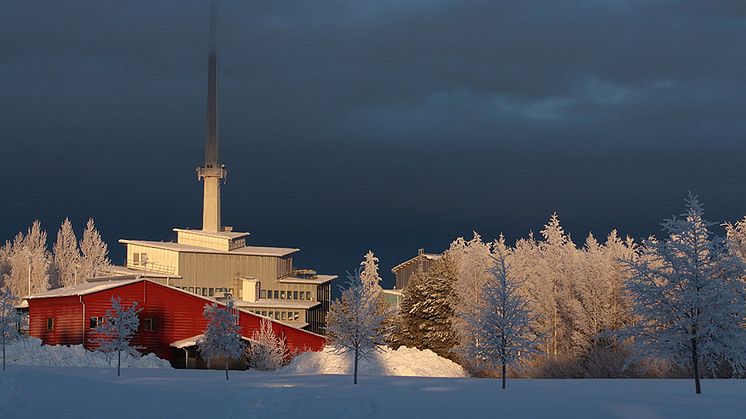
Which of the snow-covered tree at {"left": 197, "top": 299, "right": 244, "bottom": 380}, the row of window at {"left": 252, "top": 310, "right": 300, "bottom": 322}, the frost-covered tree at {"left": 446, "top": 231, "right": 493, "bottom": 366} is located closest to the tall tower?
the row of window at {"left": 252, "top": 310, "right": 300, "bottom": 322}

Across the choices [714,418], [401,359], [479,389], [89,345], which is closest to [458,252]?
[401,359]

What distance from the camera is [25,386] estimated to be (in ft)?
120

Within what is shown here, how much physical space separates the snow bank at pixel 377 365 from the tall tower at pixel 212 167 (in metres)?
37.6

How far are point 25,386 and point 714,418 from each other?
28551mm

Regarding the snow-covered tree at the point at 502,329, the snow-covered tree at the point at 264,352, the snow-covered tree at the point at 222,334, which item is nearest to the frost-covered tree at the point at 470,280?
the snow-covered tree at the point at 264,352

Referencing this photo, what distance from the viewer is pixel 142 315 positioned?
64.5 meters

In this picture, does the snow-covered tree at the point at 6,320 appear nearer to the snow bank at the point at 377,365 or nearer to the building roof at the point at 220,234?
the snow bank at the point at 377,365

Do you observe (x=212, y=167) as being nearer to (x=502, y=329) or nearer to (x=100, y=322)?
(x=100, y=322)

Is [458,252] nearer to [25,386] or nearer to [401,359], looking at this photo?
[401,359]

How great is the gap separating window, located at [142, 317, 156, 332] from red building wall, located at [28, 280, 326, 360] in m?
0.17

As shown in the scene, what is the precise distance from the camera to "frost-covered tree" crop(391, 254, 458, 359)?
74625mm

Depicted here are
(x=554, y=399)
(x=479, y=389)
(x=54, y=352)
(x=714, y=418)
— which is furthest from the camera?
(x=54, y=352)

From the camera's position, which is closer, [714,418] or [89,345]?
[714,418]

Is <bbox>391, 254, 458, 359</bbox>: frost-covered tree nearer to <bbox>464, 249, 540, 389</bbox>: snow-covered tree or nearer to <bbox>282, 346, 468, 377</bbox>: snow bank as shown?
<bbox>282, 346, 468, 377</bbox>: snow bank
